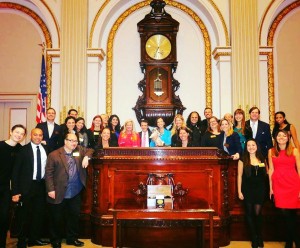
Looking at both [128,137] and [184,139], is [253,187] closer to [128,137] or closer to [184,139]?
[184,139]

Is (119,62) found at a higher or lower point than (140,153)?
higher

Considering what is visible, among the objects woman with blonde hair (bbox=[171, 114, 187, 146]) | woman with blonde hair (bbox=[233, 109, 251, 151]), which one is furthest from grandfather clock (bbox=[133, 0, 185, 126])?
woman with blonde hair (bbox=[233, 109, 251, 151])

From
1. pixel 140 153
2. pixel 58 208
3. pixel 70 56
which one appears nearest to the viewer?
pixel 58 208

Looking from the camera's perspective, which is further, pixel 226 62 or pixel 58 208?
pixel 226 62

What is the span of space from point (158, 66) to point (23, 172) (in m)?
4.09

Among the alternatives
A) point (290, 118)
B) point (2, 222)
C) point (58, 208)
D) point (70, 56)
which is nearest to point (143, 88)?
point (70, 56)

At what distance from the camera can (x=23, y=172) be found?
413cm

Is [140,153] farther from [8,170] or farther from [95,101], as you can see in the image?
[95,101]

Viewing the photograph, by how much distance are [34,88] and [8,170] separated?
4254 millimetres

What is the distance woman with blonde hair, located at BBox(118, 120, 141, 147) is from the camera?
549 centimetres

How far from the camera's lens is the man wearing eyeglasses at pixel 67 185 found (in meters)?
4.24

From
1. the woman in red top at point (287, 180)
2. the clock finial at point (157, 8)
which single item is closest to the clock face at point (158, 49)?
the clock finial at point (157, 8)

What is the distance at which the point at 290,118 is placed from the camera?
7.66 m

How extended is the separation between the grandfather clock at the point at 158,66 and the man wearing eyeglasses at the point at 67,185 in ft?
9.80
